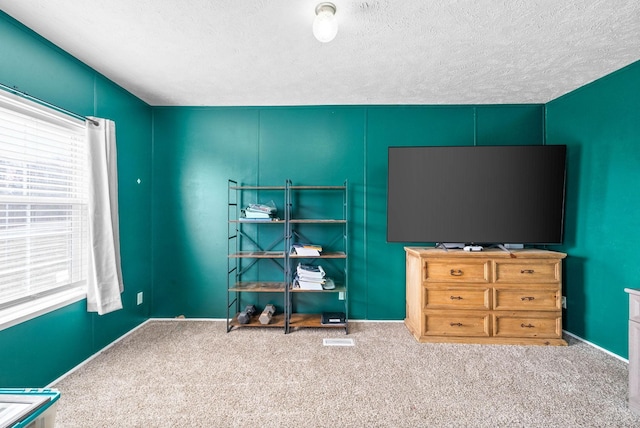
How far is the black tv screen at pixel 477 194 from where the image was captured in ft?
8.38

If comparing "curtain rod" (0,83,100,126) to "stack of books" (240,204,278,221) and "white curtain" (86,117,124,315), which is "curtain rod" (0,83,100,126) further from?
"stack of books" (240,204,278,221)

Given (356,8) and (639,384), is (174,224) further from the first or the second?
(639,384)

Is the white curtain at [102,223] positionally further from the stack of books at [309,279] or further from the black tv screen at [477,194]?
the black tv screen at [477,194]

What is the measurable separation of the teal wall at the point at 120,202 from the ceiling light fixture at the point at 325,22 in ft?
6.21

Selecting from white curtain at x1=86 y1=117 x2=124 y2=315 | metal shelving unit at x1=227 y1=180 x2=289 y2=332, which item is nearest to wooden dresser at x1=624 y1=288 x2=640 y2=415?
metal shelving unit at x1=227 y1=180 x2=289 y2=332

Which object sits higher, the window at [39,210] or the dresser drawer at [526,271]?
the window at [39,210]

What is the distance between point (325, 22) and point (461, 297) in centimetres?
242

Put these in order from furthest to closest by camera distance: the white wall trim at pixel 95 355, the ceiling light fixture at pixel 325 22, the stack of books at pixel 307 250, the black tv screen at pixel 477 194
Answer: the stack of books at pixel 307 250 → the black tv screen at pixel 477 194 → the white wall trim at pixel 95 355 → the ceiling light fixture at pixel 325 22

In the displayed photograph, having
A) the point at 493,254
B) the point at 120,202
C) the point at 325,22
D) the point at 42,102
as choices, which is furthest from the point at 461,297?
the point at 42,102

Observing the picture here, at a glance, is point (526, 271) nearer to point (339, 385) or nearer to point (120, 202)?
point (339, 385)

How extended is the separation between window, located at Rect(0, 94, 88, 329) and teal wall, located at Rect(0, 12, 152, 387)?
123 millimetres

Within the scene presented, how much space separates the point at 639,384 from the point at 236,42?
3.36m

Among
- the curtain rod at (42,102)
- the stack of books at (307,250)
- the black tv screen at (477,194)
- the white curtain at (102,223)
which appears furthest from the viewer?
the stack of books at (307,250)

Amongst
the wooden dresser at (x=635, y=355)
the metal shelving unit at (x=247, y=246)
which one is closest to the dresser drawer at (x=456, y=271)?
the wooden dresser at (x=635, y=355)
